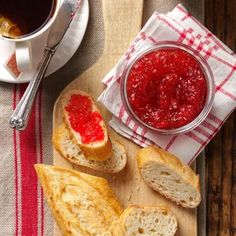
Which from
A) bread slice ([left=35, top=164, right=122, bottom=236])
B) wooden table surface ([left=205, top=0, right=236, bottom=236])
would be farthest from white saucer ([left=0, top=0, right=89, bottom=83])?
wooden table surface ([left=205, top=0, right=236, bottom=236])

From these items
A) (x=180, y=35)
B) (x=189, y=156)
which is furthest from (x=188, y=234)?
(x=180, y=35)

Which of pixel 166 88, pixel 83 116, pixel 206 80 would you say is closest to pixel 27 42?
pixel 83 116

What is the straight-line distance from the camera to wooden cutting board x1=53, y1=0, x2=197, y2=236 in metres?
1.87

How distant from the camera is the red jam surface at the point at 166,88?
1.77 meters

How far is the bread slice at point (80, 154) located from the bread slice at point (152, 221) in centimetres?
13

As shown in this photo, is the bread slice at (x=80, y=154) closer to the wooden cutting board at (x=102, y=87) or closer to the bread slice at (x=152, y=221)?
the wooden cutting board at (x=102, y=87)

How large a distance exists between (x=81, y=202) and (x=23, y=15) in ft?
1.76

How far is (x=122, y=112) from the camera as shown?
1874mm

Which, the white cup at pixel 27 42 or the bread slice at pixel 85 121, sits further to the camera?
the bread slice at pixel 85 121

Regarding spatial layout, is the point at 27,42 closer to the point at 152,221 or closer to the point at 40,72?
the point at 40,72

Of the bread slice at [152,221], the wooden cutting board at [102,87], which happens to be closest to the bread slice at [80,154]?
the wooden cutting board at [102,87]

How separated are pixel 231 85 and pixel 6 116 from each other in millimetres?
654

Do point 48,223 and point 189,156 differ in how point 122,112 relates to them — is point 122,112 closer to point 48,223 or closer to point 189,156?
point 189,156

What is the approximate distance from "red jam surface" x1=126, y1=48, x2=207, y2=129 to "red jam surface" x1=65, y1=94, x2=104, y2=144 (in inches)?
4.7
